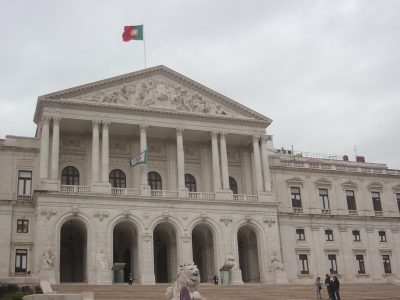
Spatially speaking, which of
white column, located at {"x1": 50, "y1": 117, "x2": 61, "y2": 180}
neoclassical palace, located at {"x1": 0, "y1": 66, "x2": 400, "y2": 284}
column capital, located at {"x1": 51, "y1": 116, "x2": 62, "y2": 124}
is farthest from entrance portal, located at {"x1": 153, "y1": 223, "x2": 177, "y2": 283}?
column capital, located at {"x1": 51, "y1": 116, "x2": 62, "y2": 124}

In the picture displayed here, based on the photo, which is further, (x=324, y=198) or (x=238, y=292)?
(x=324, y=198)

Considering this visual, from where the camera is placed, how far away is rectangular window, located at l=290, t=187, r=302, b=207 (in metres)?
59.6

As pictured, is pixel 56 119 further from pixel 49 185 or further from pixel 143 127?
pixel 143 127

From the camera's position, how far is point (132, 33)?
53.2 metres

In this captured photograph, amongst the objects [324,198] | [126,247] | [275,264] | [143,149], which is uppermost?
[143,149]

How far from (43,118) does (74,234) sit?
1042cm

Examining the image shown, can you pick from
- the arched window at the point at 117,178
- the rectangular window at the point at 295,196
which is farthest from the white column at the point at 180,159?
the rectangular window at the point at 295,196

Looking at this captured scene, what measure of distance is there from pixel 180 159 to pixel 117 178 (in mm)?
6189

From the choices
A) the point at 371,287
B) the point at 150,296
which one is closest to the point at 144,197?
the point at 150,296

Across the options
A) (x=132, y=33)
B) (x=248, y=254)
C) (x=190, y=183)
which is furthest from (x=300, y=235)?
(x=132, y=33)

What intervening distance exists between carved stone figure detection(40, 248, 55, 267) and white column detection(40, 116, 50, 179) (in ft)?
20.5

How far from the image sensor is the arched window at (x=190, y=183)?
55.8 m

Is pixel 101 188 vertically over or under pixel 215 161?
under

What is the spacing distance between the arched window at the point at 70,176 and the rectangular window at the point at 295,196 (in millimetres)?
21386
